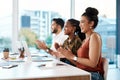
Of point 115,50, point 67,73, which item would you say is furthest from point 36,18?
point 67,73

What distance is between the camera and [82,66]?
2.29 meters

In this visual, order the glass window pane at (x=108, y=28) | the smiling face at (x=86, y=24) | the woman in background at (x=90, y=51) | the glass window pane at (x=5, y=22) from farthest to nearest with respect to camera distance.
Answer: the glass window pane at (x=108, y=28), the glass window pane at (x=5, y=22), the smiling face at (x=86, y=24), the woman in background at (x=90, y=51)

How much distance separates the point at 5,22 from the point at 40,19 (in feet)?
2.77

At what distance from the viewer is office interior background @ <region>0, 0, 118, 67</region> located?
5.09 metres

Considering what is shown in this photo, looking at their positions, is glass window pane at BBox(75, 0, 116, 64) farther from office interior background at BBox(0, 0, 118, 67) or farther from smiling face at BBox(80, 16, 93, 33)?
smiling face at BBox(80, 16, 93, 33)

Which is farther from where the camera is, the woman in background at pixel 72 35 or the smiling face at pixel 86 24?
the woman in background at pixel 72 35

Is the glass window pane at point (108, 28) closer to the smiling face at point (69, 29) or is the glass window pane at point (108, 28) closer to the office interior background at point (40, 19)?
the office interior background at point (40, 19)

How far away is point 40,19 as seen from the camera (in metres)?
5.44

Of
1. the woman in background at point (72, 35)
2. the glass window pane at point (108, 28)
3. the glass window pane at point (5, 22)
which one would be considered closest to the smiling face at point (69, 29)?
the woman in background at point (72, 35)

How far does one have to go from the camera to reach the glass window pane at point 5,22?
5.07 m

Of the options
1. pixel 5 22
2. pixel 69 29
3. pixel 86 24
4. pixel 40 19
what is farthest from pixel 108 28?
pixel 86 24

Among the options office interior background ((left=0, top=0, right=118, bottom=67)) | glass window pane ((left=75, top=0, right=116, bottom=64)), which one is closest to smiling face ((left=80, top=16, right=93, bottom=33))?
office interior background ((left=0, top=0, right=118, bottom=67))

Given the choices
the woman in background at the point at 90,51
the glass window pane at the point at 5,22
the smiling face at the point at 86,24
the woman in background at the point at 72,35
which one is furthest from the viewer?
the glass window pane at the point at 5,22

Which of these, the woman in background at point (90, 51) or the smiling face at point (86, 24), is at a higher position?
the smiling face at point (86, 24)
